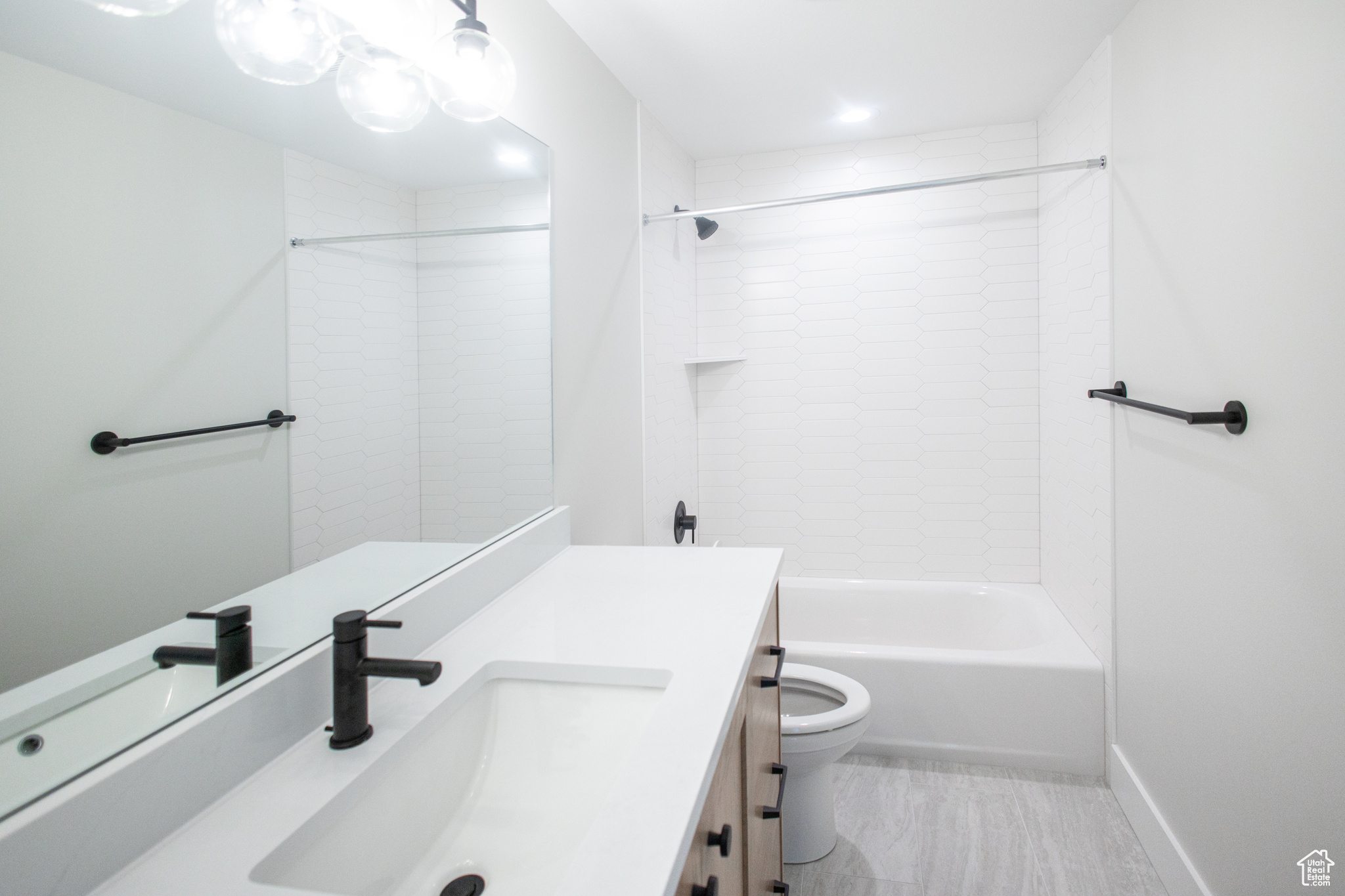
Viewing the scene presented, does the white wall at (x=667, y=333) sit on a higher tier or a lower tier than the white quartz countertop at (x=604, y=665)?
higher

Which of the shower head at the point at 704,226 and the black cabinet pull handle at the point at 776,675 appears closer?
the black cabinet pull handle at the point at 776,675

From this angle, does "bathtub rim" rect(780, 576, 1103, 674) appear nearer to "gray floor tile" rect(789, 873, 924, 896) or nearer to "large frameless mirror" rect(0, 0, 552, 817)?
"gray floor tile" rect(789, 873, 924, 896)

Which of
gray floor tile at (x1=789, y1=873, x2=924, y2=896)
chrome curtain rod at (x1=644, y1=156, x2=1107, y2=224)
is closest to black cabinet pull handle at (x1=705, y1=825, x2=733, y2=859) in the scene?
gray floor tile at (x1=789, y1=873, x2=924, y2=896)

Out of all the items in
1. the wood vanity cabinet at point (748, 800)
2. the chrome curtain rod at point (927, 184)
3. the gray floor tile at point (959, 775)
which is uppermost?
the chrome curtain rod at point (927, 184)

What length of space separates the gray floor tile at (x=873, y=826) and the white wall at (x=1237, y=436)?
638 mm

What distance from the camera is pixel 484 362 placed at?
1.44m

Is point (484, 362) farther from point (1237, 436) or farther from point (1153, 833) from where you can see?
point (1153, 833)

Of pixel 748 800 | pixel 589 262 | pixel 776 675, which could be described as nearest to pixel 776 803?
pixel 776 675

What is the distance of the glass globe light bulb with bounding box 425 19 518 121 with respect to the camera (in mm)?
1143

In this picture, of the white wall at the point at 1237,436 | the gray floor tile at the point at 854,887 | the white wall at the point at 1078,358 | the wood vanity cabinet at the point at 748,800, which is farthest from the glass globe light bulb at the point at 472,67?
the gray floor tile at the point at 854,887

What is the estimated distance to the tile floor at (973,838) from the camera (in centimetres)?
179

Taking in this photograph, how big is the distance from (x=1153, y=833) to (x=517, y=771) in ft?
5.96

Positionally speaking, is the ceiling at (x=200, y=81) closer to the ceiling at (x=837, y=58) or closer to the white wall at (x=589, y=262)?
the white wall at (x=589, y=262)

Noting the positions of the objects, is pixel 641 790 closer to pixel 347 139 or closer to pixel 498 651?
pixel 498 651
